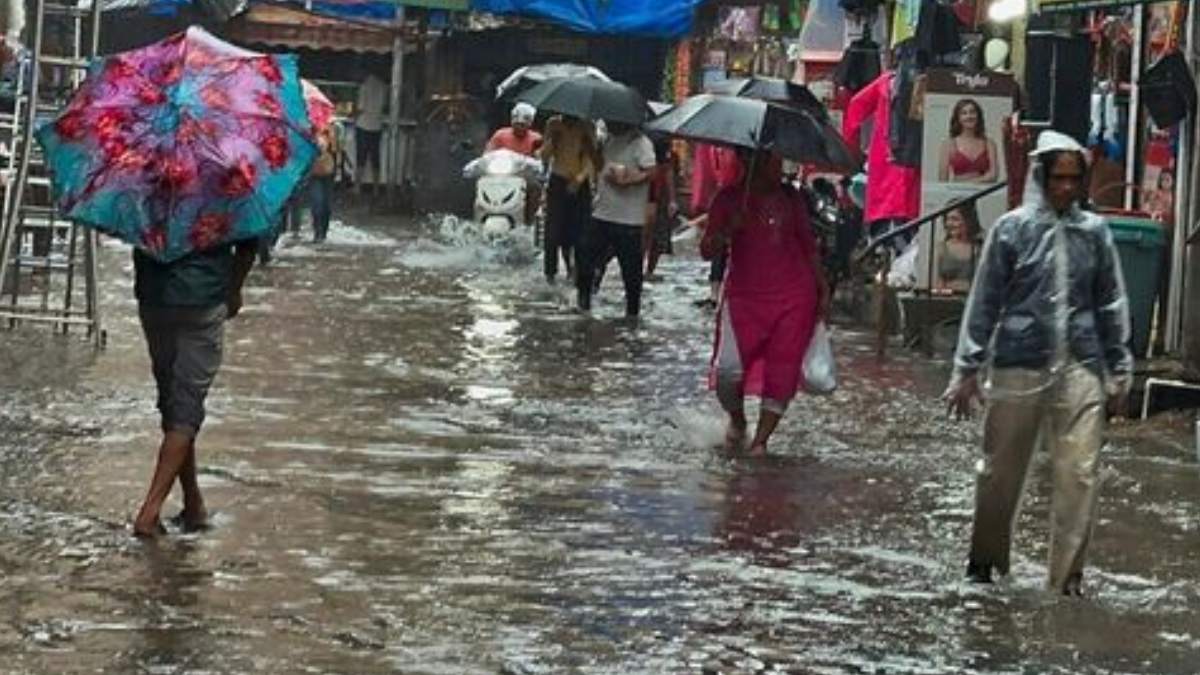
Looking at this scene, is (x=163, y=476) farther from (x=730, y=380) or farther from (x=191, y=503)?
(x=730, y=380)

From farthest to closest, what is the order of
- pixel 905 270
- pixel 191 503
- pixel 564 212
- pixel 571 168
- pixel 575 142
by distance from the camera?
pixel 564 212, pixel 571 168, pixel 575 142, pixel 905 270, pixel 191 503

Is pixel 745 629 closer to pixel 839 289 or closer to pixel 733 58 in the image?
pixel 839 289

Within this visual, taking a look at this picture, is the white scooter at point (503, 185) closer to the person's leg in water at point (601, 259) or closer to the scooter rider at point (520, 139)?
the scooter rider at point (520, 139)

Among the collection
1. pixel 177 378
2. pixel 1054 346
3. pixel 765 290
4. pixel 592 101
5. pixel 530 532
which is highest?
pixel 592 101

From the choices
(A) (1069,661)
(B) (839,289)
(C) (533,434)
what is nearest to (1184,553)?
(A) (1069,661)

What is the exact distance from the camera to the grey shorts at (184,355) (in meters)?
9.48

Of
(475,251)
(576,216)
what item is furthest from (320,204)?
(576,216)

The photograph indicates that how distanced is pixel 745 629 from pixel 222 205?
2.57 meters

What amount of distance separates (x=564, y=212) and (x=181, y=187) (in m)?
13.2

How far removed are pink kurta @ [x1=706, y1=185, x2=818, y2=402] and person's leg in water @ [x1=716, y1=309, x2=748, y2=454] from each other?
0.6 inches

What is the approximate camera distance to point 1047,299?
913cm

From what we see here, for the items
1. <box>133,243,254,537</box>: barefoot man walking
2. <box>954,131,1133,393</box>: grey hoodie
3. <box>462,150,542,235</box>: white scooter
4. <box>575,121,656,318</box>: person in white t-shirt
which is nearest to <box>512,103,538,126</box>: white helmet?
<box>462,150,542,235</box>: white scooter

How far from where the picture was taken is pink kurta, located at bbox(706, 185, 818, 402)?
13.0m

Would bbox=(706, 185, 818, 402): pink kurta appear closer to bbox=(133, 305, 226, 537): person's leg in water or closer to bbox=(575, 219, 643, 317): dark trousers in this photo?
bbox=(133, 305, 226, 537): person's leg in water
